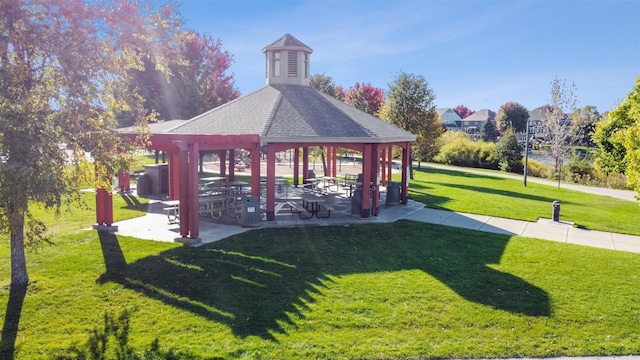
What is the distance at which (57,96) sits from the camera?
24.8ft

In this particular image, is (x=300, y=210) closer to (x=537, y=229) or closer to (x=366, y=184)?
(x=366, y=184)

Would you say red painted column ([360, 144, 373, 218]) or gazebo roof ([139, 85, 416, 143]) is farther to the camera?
red painted column ([360, 144, 373, 218])

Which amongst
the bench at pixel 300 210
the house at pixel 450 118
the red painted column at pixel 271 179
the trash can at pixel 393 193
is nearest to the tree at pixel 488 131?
the house at pixel 450 118

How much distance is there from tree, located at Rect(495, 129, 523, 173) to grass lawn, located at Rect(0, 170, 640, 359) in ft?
96.7

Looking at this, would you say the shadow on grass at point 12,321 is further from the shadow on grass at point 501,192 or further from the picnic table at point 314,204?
the shadow on grass at point 501,192

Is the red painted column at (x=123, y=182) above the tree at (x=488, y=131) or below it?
below

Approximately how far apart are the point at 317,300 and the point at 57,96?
600 centimetres

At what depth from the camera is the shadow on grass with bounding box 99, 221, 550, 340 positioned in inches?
289

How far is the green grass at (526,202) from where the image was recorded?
16.1m

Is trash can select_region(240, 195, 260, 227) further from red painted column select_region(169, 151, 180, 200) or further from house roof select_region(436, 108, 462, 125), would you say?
house roof select_region(436, 108, 462, 125)

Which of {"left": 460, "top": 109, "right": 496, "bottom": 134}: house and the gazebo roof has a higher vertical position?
{"left": 460, "top": 109, "right": 496, "bottom": 134}: house

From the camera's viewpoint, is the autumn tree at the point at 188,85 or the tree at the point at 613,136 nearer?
the tree at the point at 613,136

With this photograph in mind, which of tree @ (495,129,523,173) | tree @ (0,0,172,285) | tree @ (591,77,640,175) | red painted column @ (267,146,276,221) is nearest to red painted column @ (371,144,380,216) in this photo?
red painted column @ (267,146,276,221)

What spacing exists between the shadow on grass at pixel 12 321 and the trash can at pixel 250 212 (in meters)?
6.04
